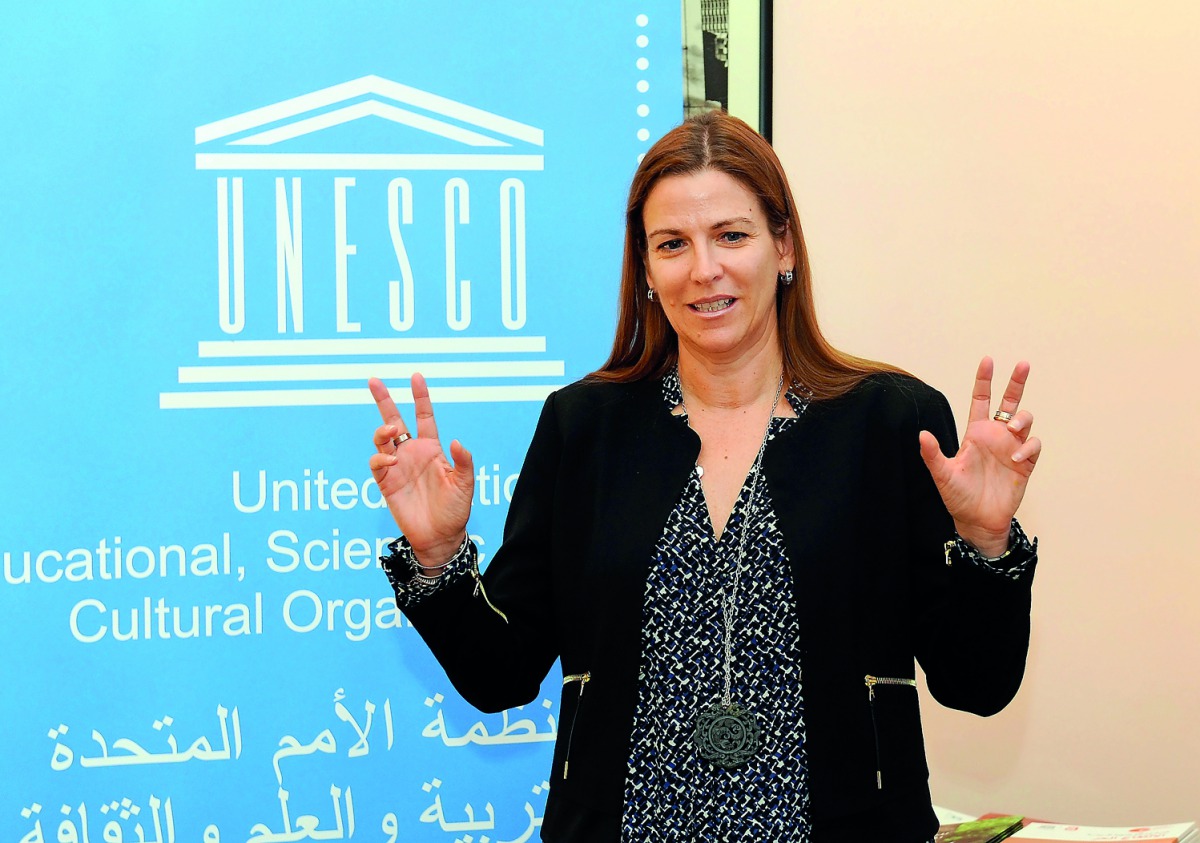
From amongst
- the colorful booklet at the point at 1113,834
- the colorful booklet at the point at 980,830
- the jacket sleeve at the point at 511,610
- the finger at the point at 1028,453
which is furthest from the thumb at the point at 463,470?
the colorful booklet at the point at 1113,834

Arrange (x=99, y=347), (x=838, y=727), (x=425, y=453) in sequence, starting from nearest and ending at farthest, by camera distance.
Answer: (x=838, y=727)
(x=425, y=453)
(x=99, y=347)

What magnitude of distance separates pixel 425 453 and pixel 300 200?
1051 millimetres

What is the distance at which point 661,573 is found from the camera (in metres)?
1.46

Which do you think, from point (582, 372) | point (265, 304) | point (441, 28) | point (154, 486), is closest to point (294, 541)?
point (154, 486)

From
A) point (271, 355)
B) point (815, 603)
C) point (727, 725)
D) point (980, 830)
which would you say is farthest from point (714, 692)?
point (271, 355)

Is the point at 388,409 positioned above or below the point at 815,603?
above

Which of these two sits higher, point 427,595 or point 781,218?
point 781,218

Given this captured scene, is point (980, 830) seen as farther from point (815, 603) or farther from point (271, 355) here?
point (271, 355)

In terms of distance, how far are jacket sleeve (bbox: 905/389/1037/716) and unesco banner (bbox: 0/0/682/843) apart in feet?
3.62

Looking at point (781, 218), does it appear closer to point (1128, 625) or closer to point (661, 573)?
point (661, 573)

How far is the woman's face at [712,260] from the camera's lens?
1.53m

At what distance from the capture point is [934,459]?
1339 millimetres

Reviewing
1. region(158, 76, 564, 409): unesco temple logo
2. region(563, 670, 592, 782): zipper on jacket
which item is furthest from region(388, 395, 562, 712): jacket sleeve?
region(158, 76, 564, 409): unesco temple logo

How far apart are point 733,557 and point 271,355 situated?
1263mm
